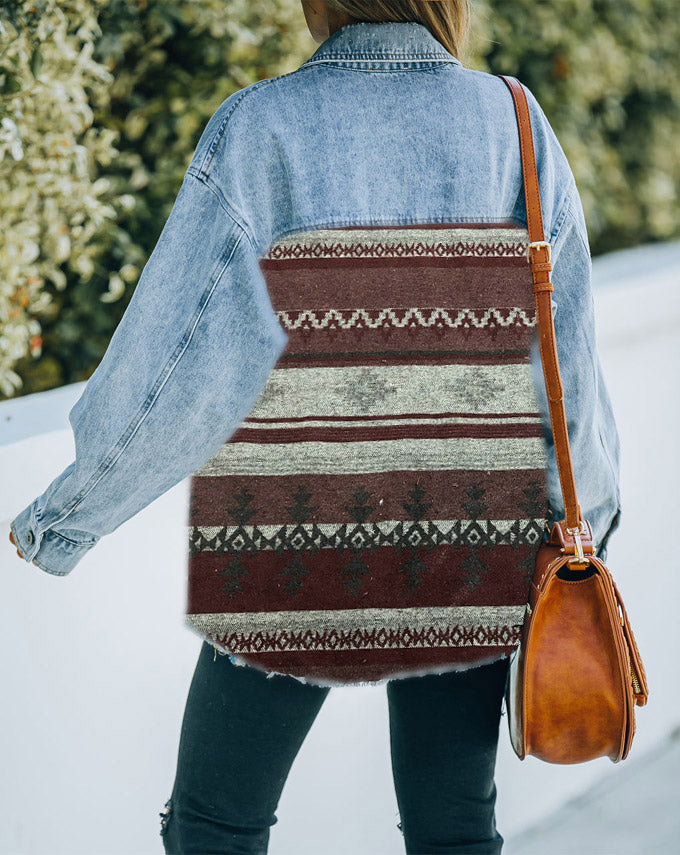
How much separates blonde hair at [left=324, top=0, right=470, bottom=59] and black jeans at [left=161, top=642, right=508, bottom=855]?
35.4 inches

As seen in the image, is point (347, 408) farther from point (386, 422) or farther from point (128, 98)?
point (128, 98)

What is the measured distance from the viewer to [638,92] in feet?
14.3

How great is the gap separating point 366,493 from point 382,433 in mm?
88

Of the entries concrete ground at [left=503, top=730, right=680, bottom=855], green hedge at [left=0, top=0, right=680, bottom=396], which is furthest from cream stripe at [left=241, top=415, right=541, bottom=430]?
concrete ground at [left=503, top=730, right=680, bottom=855]

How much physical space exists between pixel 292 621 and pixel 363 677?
0.14 m

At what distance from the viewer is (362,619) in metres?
1.47

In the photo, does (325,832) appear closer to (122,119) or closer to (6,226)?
(6,226)

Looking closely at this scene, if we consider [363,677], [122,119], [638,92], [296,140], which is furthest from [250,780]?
[638,92]

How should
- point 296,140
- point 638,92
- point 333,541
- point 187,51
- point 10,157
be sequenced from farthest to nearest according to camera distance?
point 638,92
point 187,51
point 10,157
point 333,541
point 296,140

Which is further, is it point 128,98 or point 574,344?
point 128,98

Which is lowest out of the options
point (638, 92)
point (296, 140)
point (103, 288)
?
point (638, 92)

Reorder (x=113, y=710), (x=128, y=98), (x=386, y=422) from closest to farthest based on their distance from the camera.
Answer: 1. (x=386, y=422)
2. (x=113, y=710)
3. (x=128, y=98)

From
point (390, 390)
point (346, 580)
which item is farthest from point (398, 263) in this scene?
point (346, 580)

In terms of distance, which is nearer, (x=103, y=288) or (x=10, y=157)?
(x=10, y=157)
